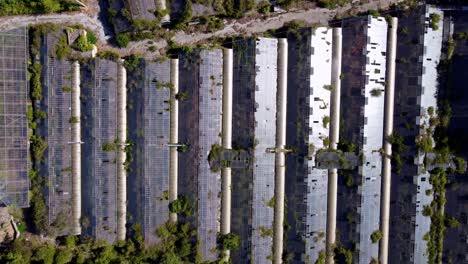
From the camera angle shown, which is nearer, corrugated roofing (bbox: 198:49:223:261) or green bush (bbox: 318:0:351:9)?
corrugated roofing (bbox: 198:49:223:261)

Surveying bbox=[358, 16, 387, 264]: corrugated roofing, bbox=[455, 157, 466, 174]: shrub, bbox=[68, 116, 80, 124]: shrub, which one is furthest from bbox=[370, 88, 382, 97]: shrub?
bbox=[68, 116, 80, 124]: shrub

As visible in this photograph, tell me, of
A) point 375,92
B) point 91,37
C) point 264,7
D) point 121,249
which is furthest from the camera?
point 121,249

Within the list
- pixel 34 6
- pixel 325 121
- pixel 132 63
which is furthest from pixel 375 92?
pixel 34 6

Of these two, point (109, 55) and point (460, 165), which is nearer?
point (460, 165)

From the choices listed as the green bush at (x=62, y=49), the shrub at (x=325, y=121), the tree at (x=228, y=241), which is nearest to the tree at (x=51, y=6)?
the green bush at (x=62, y=49)

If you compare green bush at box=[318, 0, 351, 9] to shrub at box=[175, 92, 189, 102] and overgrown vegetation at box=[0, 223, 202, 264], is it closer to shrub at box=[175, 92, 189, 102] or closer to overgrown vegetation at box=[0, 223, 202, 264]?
shrub at box=[175, 92, 189, 102]

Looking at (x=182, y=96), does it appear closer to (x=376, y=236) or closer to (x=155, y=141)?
(x=155, y=141)

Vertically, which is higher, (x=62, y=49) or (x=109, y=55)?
(x=62, y=49)

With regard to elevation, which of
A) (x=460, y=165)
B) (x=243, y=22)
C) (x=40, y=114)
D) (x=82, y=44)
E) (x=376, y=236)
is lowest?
(x=376, y=236)

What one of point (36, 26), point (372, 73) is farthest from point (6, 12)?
point (372, 73)

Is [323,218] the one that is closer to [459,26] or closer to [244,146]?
[244,146]
